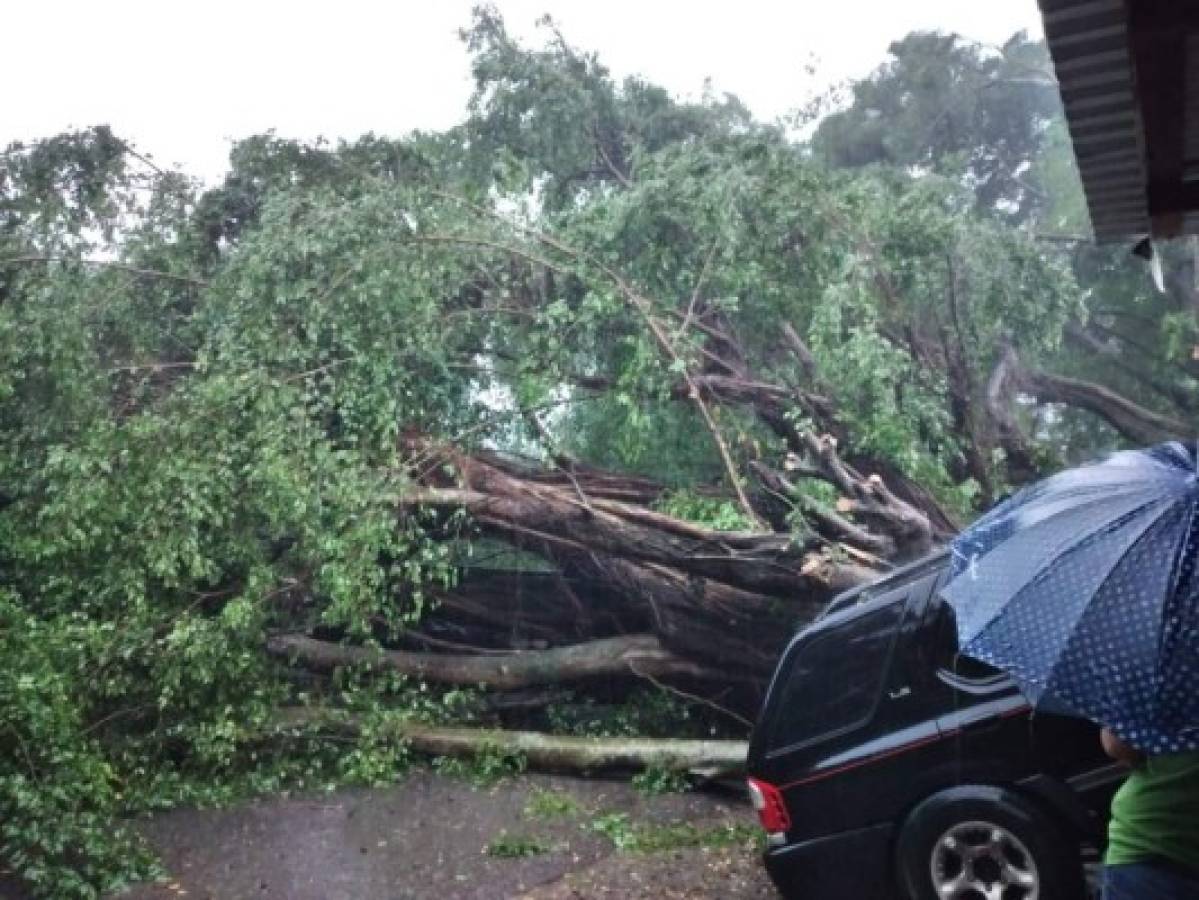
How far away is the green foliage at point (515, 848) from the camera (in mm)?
6489

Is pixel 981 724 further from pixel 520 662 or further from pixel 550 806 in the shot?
pixel 520 662

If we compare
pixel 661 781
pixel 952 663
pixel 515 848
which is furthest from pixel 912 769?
pixel 661 781

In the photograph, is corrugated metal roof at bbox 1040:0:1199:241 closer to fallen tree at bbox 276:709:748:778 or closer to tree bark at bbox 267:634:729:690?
fallen tree at bbox 276:709:748:778

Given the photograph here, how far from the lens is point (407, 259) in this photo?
856 centimetres

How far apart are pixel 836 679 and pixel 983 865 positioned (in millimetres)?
967

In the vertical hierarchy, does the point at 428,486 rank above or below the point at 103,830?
above

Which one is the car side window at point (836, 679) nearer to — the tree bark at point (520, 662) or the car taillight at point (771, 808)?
the car taillight at point (771, 808)

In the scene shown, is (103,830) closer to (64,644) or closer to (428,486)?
(64,644)

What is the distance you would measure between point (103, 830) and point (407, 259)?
4610 millimetres

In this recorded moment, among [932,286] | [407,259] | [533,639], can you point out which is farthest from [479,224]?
[932,286]

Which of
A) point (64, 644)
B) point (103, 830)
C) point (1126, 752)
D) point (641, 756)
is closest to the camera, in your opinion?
point (1126, 752)

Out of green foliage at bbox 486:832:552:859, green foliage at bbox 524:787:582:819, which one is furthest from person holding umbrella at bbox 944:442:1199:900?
green foliage at bbox 524:787:582:819

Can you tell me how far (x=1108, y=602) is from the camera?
7.72 ft

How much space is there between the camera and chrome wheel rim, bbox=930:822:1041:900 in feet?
13.6
